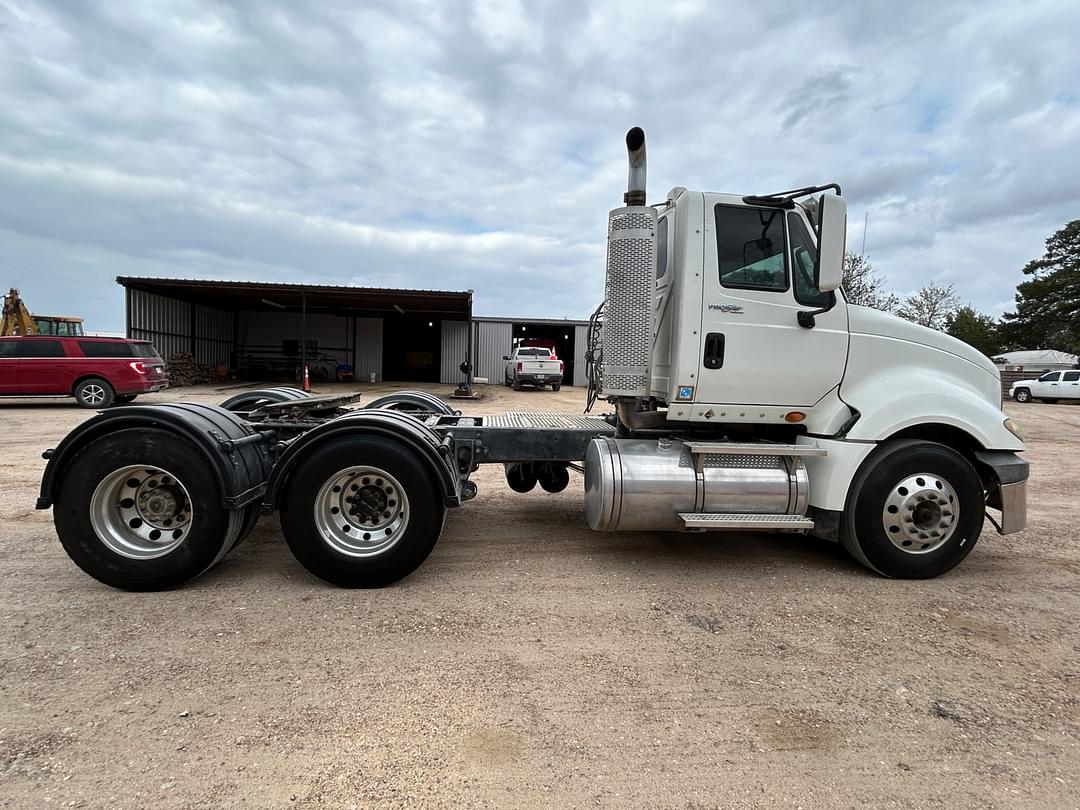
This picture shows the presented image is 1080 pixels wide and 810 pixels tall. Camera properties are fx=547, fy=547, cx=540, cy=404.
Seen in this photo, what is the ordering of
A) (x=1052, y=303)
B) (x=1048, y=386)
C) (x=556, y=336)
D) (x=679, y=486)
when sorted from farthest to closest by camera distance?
(x=1052, y=303) → (x=556, y=336) → (x=1048, y=386) → (x=679, y=486)

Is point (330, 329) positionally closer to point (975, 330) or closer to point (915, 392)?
point (915, 392)

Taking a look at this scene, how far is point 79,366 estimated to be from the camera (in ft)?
46.1

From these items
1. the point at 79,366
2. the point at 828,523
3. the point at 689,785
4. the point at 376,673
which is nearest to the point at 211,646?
the point at 376,673

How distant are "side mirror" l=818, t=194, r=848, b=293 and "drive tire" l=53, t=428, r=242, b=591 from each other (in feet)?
14.6

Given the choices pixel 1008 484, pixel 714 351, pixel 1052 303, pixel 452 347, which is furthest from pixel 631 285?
pixel 1052 303

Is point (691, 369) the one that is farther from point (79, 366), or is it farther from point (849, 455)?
point (79, 366)

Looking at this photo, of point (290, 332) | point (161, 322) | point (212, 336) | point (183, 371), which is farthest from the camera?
point (290, 332)

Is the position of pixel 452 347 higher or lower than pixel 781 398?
higher

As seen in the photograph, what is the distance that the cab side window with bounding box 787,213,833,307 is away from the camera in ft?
14.0

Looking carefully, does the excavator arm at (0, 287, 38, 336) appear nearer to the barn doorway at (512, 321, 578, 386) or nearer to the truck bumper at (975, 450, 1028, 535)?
the barn doorway at (512, 321, 578, 386)

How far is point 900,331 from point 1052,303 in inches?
2152

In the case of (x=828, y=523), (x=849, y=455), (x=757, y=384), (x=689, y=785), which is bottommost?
(x=689, y=785)

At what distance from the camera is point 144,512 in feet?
12.3

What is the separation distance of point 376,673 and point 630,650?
140 centimetres
